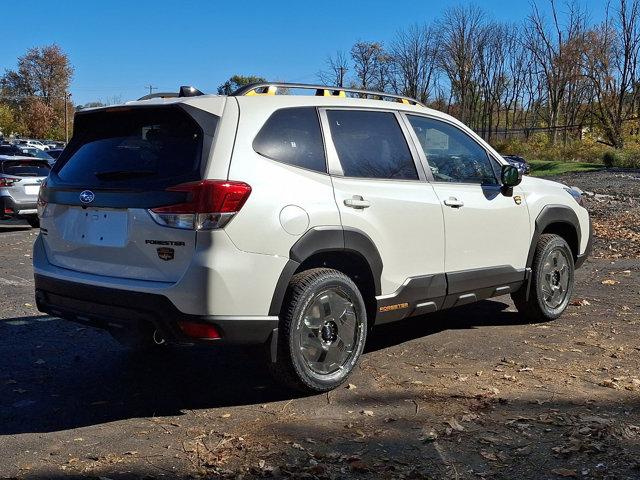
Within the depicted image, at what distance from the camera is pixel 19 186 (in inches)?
591

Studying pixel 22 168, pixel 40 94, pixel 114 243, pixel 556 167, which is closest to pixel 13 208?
pixel 22 168

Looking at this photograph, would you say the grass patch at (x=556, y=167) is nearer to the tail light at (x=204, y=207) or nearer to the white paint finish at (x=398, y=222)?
the white paint finish at (x=398, y=222)

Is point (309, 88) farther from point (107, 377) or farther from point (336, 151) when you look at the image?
point (107, 377)

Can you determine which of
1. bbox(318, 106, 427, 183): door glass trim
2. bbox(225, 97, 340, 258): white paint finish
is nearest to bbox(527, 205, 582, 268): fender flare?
bbox(318, 106, 427, 183): door glass trim

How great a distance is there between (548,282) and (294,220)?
10.3 feet

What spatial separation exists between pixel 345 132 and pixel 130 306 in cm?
181

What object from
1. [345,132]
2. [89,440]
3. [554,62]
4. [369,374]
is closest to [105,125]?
[345,132]

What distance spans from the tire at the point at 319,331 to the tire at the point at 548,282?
218 centimetres

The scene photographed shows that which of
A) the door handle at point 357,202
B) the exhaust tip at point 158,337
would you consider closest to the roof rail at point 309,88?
the door handle at point 357,202

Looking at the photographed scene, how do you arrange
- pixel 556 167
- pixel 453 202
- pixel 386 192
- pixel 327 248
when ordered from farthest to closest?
pixel 556 167 → pixel 453 202 → pixel 386 192 → pixel 327 248

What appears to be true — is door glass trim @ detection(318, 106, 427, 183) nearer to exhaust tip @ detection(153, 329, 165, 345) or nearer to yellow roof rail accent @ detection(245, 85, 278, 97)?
yellow roof rail accent @ detection(245, 85, 278, 97)

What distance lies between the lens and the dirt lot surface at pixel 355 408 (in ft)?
11.4

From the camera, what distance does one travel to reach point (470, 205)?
17.7 feet

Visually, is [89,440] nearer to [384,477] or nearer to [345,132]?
[384,477]
